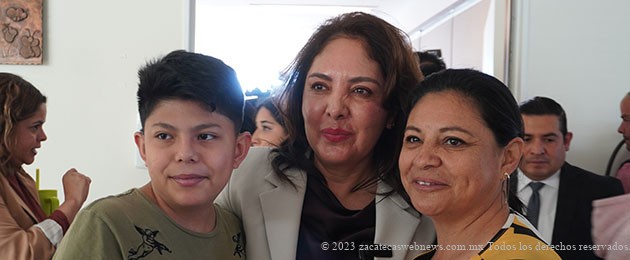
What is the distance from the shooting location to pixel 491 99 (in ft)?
3.23

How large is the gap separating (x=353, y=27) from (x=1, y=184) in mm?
1372

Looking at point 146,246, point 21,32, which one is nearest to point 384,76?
point 146,246

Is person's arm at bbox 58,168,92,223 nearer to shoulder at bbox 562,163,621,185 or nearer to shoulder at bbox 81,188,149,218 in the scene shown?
shoulder at bbox 81,188,149,218

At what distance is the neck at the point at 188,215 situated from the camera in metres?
1.08

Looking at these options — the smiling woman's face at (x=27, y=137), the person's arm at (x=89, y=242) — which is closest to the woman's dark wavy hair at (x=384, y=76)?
the person's arm at (x=89, y=242)

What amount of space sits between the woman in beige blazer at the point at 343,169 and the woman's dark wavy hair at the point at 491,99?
22 centimetres

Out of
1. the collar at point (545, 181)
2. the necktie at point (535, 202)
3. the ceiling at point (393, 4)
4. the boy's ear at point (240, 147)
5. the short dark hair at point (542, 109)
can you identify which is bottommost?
the necktie at point (535, 202)

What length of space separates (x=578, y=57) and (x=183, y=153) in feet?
9.19

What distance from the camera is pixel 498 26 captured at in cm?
321

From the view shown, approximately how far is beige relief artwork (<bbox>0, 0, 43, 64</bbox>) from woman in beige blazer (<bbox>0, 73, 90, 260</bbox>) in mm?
1090

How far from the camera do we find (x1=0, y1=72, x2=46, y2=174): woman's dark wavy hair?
6.47 feet

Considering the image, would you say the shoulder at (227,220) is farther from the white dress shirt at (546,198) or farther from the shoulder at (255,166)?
the white dress shirt at (546,198)

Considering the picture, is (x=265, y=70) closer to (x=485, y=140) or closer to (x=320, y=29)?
(x=320, y=29)

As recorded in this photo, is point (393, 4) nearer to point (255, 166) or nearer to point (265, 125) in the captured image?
point (265, 125)
